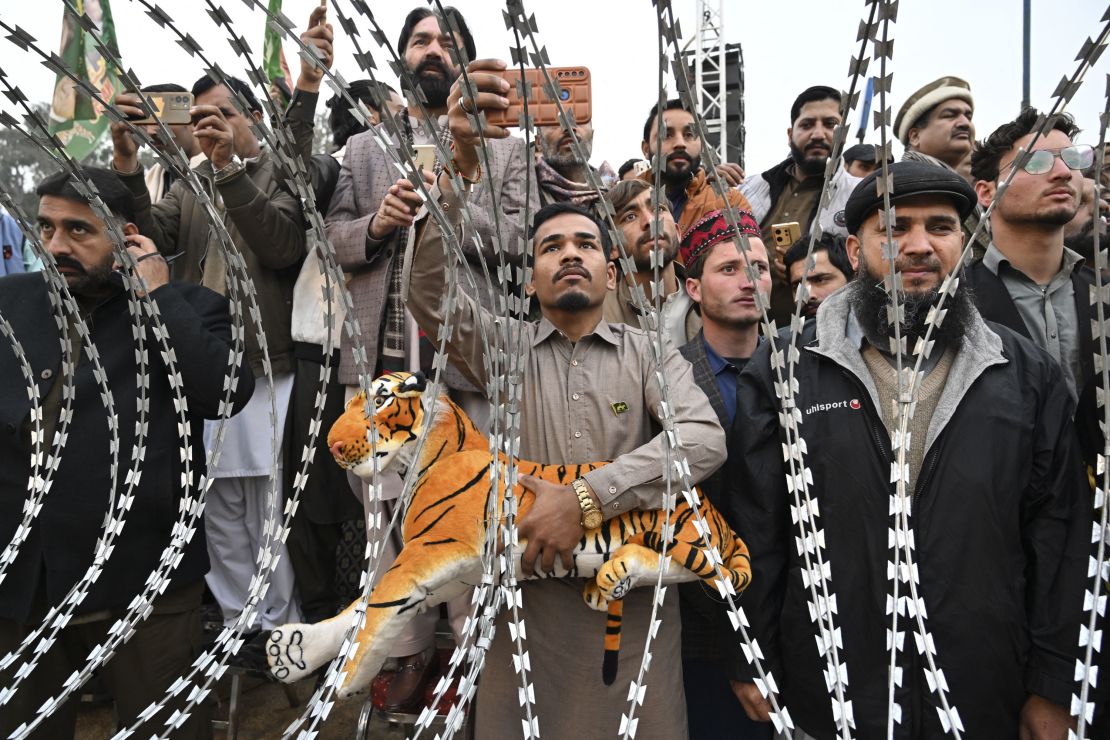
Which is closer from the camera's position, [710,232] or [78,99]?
[710,232]

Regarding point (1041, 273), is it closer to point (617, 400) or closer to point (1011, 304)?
point (1011, 304)

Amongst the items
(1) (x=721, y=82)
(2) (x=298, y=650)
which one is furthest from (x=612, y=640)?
(1) (x=721, y=82)

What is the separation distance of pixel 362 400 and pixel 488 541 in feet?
Answer: 2.09

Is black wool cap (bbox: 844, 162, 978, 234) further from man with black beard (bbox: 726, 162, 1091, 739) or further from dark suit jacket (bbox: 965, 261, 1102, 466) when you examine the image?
dark suit jacket (bbox: 965, 261, 1102, 466)

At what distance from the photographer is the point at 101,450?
2545mm

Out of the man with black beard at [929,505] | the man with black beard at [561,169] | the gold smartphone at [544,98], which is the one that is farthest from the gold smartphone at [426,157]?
the man with black beard at [929,505]

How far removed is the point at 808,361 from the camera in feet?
6.98

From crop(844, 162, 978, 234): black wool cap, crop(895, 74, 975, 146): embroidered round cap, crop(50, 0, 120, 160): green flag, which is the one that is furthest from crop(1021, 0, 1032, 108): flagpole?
crop(50, 0, 120, 160): green flag

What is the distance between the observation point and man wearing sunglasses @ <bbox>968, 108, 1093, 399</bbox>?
2342 millimetres

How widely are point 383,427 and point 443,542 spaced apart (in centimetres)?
38

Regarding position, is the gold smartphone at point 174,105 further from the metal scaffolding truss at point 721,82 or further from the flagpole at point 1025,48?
the metal scaffolding truss at point 721,82

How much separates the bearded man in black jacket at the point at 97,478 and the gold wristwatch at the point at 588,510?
1316 millimetres

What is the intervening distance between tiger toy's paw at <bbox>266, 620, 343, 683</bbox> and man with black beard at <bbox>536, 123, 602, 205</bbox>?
2.00 meters

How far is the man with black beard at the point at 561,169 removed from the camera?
3.54 m
